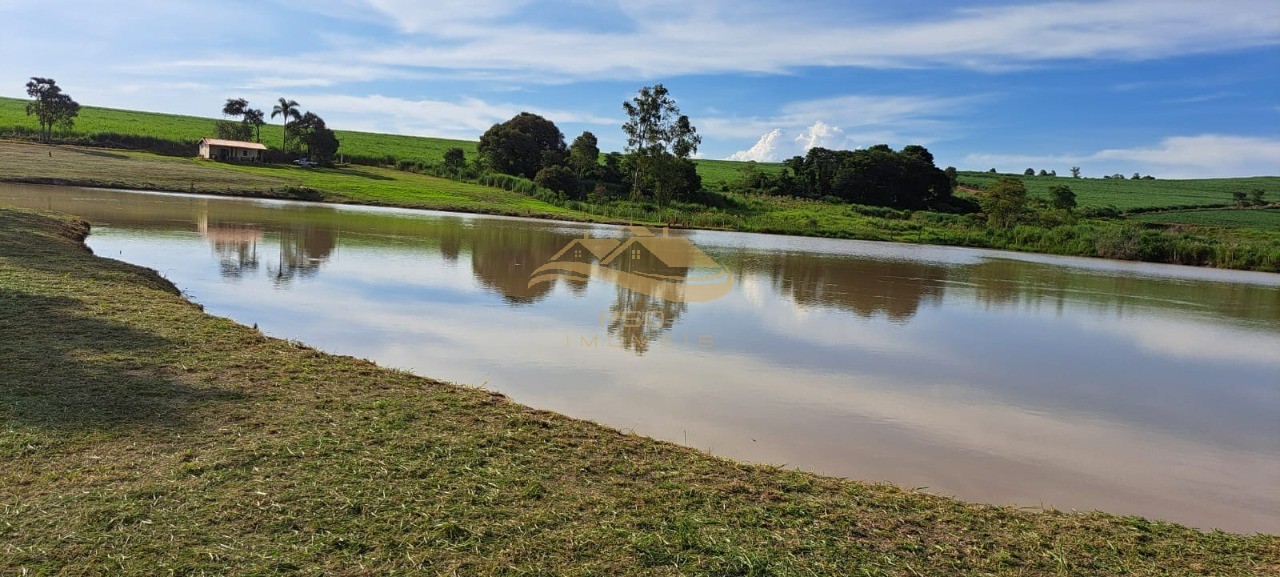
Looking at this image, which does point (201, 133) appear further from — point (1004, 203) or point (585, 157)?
point (1004, 203)

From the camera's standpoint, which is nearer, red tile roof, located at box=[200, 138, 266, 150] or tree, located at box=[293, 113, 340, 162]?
red tile roof, located at box=[200, 138, 266, 150]

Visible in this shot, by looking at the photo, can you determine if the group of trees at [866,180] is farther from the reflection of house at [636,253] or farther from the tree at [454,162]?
the reflection of house at [636,253]

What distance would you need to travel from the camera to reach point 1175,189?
362 feet

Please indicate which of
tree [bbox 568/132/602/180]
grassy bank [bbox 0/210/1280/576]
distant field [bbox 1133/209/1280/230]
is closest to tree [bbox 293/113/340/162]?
tree [bbox 568/132/602/180]

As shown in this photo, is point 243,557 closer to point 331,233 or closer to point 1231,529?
point 1231,529

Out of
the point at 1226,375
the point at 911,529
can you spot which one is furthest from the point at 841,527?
the point at 1226,375

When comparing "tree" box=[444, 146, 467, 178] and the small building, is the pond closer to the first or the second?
the small building

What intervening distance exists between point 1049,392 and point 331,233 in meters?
22.5

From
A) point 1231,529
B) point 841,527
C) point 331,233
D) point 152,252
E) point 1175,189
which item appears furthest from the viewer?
point 1175,189

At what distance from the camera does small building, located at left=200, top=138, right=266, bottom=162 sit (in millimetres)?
62853

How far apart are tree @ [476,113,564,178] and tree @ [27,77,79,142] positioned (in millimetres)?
33903

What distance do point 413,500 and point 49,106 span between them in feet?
245

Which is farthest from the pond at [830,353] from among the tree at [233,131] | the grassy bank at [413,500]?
the tree at [233,131]

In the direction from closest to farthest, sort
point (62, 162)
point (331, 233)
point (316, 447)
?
1. point (316, 447)
2. point (331, 233)
3. point (62, 162)
